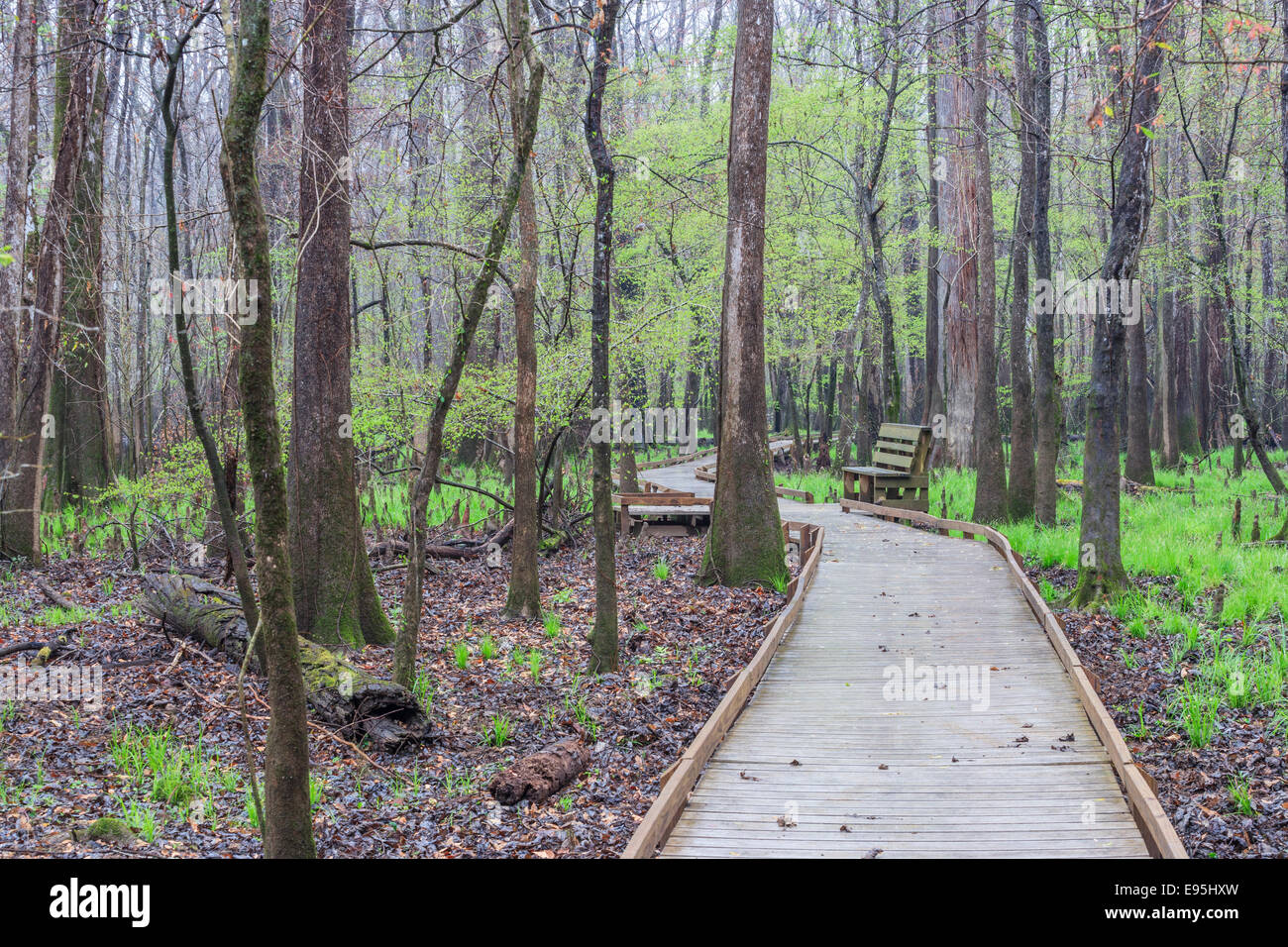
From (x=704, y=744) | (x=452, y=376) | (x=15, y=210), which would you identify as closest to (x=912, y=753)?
(x=704, y=744)

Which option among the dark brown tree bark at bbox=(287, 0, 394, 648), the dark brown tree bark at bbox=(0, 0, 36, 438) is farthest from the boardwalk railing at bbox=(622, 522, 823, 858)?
the dark brown tree bark at bbox=(0, 0, 36, 438)

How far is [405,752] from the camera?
6336 mm

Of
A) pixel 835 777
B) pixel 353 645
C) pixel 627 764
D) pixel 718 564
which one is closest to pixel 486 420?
pixel 718 564

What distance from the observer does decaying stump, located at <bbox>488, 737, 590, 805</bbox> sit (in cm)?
562

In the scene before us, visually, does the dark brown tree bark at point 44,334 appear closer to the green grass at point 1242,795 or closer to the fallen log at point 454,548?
the fallen log at point 454,548

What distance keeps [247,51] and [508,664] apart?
5811 mm

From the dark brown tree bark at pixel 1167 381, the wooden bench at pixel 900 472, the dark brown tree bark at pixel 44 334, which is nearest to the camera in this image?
the dark brown tree bark at pixel 44 334

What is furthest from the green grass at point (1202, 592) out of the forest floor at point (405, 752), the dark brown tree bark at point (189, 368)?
the dark brown tree bark at point (189, 368)

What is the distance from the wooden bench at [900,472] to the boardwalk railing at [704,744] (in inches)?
198

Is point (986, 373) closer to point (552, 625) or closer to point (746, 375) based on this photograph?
point (746, 375)

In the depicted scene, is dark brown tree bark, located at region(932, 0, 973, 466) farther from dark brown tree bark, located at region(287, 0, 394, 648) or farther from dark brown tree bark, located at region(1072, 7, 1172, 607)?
dark brown tree bark, located at region(287, 0, 394, 648)

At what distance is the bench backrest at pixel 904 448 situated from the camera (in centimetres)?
1503

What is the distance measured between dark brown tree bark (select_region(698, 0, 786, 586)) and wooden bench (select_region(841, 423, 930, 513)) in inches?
189

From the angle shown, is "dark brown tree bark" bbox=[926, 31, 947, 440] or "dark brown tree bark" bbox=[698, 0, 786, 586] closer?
"dark brown tree bark" bbox=[698, 0, 786, 586]
